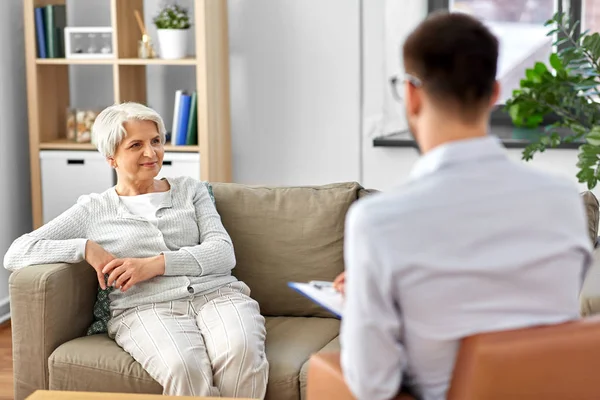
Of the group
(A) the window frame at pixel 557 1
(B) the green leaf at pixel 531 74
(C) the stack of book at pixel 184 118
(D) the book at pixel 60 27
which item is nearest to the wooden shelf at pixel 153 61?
(C) the stack of book at pixel 184 118

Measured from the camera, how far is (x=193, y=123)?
4.30m

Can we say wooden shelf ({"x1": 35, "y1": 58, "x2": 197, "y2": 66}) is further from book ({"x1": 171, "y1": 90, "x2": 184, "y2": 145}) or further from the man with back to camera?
the man with back to camera

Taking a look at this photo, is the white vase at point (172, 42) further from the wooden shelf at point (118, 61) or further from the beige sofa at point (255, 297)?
the beige sofa at point (255, 297)

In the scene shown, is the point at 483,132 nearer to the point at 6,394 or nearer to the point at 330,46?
the point at 6,394

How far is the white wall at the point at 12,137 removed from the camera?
171 inches

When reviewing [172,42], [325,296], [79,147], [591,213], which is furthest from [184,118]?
[325,296]

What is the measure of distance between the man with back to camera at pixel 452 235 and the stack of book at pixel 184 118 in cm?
291

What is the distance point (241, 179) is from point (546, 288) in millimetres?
3341

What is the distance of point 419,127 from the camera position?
1455 mm

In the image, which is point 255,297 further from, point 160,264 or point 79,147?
point 79,147

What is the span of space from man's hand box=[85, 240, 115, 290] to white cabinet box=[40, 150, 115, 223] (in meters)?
1.69

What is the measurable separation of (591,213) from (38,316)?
1.62m

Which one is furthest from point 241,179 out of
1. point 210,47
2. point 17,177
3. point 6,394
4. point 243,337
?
point 243,337

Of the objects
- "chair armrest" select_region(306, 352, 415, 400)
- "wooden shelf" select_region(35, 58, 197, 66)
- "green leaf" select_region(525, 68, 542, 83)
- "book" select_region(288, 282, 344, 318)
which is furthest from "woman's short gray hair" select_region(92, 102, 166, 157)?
"green leaf" select_region(525, 68, 542, 83)
